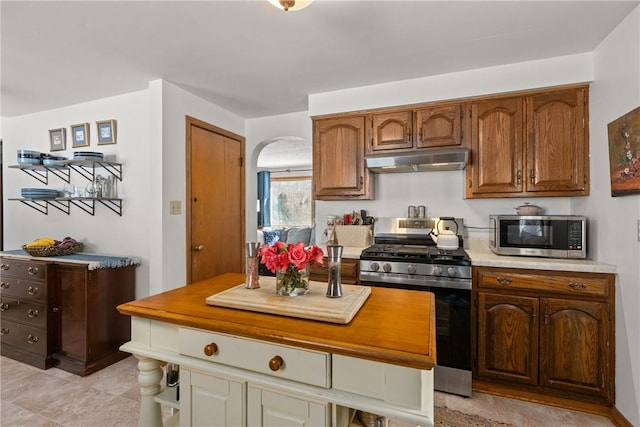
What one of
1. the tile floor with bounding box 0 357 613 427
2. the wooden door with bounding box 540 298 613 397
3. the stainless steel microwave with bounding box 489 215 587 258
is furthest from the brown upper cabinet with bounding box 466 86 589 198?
the tile floor with bounding box 0 357 613 427

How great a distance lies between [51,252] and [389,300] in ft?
9.52

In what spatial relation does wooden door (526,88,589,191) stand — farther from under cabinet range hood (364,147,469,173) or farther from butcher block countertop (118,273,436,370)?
butcher block countertop (118,273,436,370)

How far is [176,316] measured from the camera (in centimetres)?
114

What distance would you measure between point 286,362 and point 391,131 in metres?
2.16

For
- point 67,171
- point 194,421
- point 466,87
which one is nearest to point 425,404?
point 194,421

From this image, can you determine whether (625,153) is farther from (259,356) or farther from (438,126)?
(259,356)

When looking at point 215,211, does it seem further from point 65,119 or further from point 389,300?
point 389,300

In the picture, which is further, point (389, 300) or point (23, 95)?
point (23, 95)

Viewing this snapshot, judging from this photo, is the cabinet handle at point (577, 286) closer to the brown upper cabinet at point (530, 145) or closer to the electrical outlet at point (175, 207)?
the brown upper cabinet at point (530, 145)

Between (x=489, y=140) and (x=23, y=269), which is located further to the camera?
(x=23, y=269)

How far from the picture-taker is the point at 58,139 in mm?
3162

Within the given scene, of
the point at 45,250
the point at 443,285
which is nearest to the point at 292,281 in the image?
the point at 443,285

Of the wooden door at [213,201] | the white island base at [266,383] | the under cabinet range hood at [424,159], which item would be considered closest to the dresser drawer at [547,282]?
the under cabinet range hood at [424,159]

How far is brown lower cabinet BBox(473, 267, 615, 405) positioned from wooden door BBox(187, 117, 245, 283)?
7.69 ft
